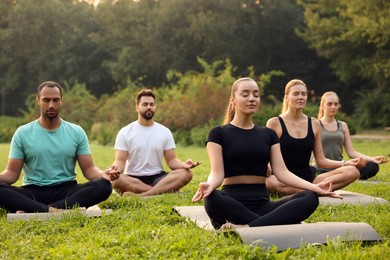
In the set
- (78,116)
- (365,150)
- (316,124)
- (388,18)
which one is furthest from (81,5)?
(316,124)

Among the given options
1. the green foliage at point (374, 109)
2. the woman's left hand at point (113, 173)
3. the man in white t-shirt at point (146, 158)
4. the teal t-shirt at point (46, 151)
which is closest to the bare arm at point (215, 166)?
the woman's left hand at point (113, 173)

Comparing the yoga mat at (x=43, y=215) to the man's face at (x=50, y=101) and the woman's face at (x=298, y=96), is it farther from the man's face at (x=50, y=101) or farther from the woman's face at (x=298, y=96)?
the woman's face at (x=298, y=96)

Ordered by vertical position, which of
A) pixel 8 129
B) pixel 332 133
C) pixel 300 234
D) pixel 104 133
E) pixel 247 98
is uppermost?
pixel 247 98

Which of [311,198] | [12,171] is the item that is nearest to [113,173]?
[12,171]

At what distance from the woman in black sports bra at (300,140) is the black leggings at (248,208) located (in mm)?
2058

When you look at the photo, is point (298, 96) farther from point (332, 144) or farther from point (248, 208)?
point (248, 208)

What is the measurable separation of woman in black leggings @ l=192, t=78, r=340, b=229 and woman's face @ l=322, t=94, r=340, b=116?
403 cm

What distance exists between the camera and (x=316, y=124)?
741cm

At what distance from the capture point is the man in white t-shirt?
829 cm

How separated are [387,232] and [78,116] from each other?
2488 centimetres

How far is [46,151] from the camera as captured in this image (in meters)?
6.46

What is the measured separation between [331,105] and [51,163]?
4.48 metres

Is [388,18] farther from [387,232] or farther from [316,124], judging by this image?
[387,232]

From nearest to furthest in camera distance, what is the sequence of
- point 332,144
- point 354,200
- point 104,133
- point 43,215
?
point 43,215 < point 354,200 < point 332,144 < point 104,133
